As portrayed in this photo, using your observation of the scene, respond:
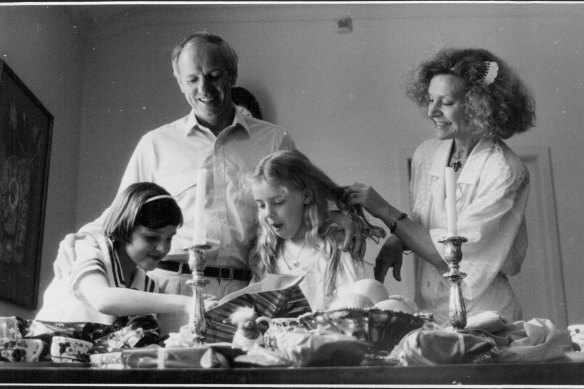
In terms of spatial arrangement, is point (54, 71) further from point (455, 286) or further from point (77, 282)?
point (455, 286)

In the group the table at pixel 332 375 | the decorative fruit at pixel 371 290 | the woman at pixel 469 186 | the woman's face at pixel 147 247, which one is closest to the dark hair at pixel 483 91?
the woman at pixel 469 186

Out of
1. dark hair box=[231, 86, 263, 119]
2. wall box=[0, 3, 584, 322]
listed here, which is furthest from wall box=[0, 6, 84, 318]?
dark hair box=[231, 86, 263, 119]

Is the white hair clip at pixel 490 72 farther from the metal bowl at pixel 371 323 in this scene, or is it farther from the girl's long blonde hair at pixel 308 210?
the metal bowl at pixel 371 323

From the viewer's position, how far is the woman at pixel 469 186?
121 centimetres

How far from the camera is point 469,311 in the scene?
3.91ft

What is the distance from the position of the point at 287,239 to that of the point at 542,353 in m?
0.46

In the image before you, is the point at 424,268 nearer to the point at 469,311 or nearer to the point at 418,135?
the point at 469,311

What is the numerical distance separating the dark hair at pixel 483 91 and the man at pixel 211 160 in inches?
10.5

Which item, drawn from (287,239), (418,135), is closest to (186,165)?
(287,239)

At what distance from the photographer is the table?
0.76m

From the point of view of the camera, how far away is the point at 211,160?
1.30 m

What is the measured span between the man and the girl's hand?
139mm

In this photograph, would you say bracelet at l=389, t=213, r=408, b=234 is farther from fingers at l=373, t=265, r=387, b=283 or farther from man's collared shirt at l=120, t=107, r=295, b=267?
man's collared shirt at l=120, t=107, r=295, b=267

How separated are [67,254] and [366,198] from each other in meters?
0.48
